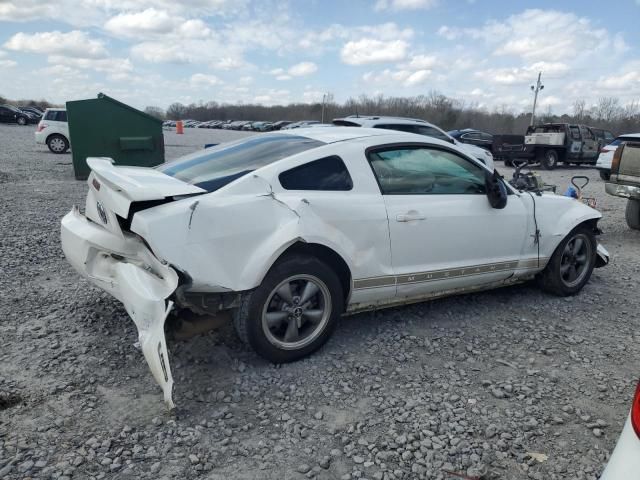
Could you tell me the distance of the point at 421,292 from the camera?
151 inches

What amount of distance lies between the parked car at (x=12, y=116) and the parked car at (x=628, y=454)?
45.7m

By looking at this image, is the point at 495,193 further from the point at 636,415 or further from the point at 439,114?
the point at 439,114

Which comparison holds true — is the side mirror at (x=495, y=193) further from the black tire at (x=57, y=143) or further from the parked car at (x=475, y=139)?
the parked car at (x=475, y=139)

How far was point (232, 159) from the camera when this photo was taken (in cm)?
361

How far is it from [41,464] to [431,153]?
10.8 ft

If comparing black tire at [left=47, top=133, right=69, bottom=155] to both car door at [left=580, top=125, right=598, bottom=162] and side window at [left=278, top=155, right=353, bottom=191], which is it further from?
car door at [left=580, top=125, right=598, bottom=162]

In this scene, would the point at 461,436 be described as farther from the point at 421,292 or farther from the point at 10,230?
the point at 10,230

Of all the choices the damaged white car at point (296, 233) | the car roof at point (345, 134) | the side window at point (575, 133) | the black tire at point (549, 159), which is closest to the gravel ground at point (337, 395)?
the damaged white car at point (296, 233)

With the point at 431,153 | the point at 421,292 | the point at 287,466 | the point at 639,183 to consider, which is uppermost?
the point at 431,153

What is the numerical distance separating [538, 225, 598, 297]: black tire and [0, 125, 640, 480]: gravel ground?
196mm

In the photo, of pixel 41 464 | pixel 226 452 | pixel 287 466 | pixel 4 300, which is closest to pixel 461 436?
pixel 287 466

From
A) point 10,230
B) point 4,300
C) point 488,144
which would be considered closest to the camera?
point 4,300

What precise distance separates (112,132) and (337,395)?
9.89 metres

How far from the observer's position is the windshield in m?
3.29
